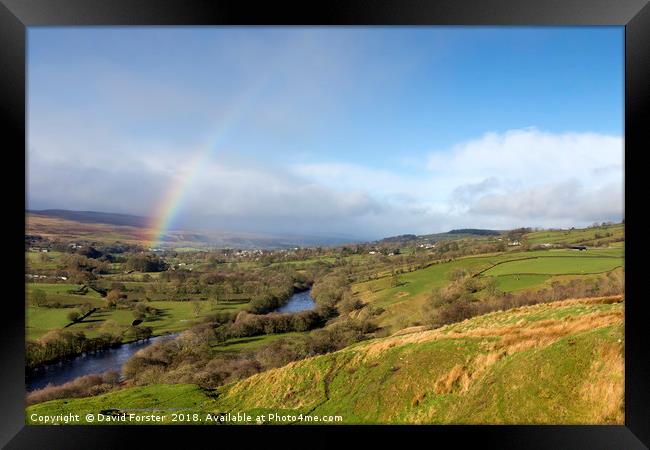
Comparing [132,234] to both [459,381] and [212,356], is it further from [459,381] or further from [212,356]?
[459,381]

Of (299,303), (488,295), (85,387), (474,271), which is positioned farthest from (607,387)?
(85,387)

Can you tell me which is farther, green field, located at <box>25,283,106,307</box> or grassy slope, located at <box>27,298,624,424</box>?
green field, located at <box>25,283,106,307</box>

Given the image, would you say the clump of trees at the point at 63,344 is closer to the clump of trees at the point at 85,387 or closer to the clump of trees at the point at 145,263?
the clump of trees at the point at 85,387

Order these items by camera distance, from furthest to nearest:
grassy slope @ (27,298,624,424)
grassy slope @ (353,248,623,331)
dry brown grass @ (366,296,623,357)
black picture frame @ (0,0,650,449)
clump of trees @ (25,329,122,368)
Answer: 1. grassy slope @ (353,248,623,331)
2. clump of trees @ (25,329,122,368)
3. dry brown grass @ (366,296,623,357)
4. grassy slope @ (27,298,624,424)
5. black picture frame @ (0,0,650,449)

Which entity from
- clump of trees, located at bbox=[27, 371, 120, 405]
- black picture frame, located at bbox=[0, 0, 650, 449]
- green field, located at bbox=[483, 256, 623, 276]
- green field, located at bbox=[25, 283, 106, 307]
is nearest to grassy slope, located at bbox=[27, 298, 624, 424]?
clump of trees, located at bbox=[27, 371, 120, 405]

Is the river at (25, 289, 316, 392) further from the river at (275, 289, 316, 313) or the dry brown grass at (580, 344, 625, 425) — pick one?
the dry brown grass at (580, 344, 625, 425)

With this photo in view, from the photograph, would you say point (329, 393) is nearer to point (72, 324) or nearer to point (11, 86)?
point (72, 324)
